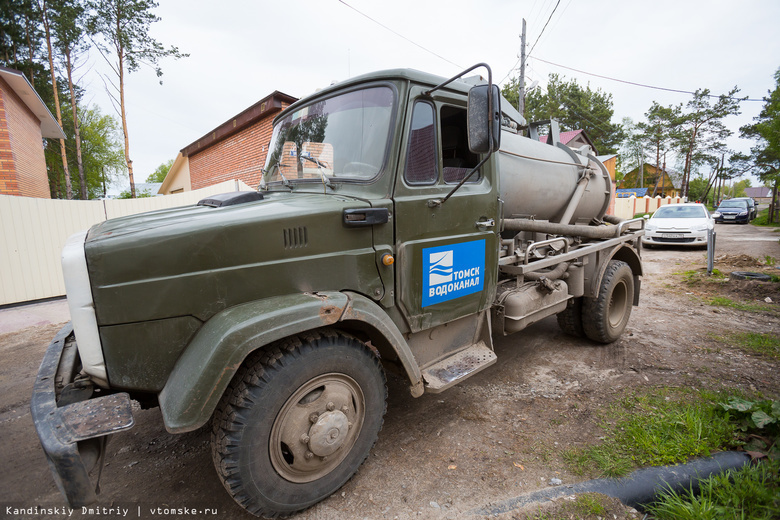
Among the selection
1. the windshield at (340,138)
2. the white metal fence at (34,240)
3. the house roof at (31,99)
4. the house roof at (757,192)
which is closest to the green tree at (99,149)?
the house roof at (31,99)

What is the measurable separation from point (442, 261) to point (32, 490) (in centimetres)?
296

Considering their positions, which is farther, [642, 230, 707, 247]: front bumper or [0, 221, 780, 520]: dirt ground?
[642, 230, 707, 247]: front bumper

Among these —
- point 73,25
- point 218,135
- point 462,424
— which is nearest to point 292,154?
point 462,424

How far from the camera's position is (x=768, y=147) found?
37.4 ft

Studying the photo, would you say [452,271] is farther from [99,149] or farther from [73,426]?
[99,149]

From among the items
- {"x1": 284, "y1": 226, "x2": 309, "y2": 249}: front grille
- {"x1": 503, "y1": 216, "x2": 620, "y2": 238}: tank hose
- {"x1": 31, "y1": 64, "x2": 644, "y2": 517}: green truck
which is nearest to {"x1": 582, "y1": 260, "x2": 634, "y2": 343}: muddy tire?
{"x1": 503, "y1": 216, "x2": 620, "y2": 238}: tank hose

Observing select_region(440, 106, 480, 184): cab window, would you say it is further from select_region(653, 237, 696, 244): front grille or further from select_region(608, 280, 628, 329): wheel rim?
select_region(653, 237, 696, 244): front grille

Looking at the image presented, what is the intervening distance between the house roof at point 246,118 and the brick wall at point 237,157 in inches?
4.5

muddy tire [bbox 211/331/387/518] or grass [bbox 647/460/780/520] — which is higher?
muddy tire [bbox 211/331/387/518]

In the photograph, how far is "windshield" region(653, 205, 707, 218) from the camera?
12.0 meters

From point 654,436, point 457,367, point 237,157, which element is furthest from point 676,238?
point 237,157

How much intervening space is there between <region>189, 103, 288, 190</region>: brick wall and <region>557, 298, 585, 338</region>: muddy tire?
6811mm

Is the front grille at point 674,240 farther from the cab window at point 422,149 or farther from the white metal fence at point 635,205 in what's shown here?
the cab window at point 422,149

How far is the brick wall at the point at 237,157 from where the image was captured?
10.4 m
